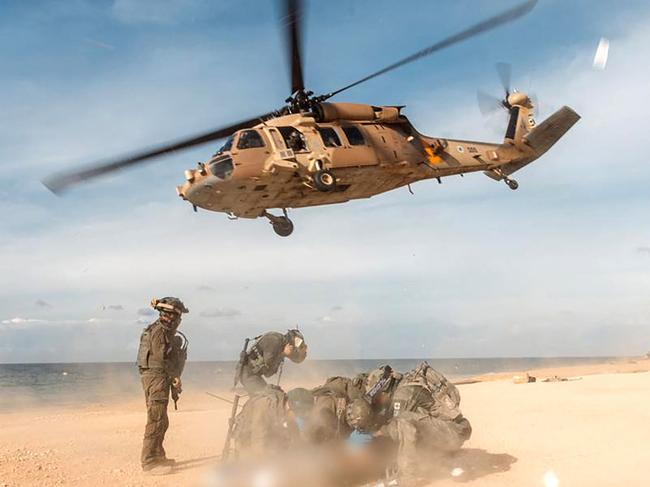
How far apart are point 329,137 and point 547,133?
686cm

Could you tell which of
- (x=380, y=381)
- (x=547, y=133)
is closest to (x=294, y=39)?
(x=380, y=381)

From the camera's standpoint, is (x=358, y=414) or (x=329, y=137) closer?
(x=358, y=414)

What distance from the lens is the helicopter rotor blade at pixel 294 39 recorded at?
8.84 metres

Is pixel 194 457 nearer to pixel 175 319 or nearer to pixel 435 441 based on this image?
pixel 175 319

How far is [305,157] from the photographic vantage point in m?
10.5

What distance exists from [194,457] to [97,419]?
15.8 ft

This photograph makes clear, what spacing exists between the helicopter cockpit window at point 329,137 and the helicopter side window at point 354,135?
28cm

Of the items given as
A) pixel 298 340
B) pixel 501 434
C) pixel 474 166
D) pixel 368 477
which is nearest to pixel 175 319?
pixel 298 340

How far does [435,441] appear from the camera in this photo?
20.0 feet

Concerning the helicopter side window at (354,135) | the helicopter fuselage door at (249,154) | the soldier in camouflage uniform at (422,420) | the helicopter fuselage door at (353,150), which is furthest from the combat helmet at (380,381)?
the helicopter side window at (354,135)

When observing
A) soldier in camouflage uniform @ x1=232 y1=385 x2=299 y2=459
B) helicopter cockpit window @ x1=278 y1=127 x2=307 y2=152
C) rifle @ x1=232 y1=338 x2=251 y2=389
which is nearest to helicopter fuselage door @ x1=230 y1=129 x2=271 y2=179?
helicopter cockpit window @ x1=278 y1=127 x2=307 y2=152

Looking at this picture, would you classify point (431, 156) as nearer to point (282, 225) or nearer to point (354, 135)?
point (354, 135)

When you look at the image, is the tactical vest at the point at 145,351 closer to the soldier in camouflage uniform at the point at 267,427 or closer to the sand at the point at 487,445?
the sand at the point at 487,445

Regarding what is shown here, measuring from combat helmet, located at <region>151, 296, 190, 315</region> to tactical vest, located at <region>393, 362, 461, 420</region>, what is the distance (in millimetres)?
2979
